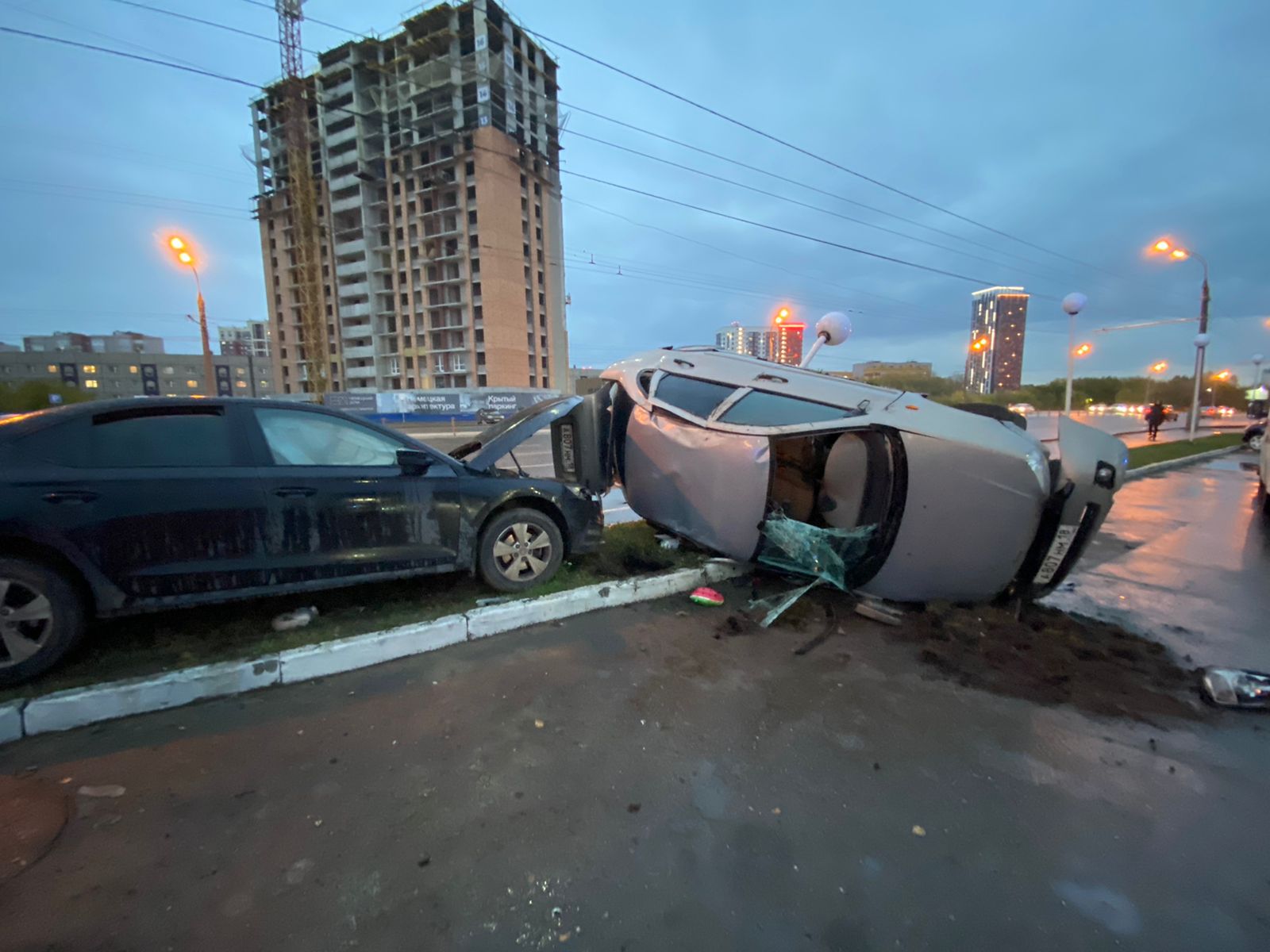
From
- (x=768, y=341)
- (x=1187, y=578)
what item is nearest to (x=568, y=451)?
(x=1187, y=578)

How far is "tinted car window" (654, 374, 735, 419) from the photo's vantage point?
4.79m


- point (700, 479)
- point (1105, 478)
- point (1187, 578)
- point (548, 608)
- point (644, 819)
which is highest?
point (1105, 478)

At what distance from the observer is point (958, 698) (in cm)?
A: 317

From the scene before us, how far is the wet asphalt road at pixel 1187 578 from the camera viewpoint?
162 inches

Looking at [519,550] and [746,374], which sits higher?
[746,374]

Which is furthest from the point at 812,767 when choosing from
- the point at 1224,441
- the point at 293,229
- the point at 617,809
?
the point at 293,229

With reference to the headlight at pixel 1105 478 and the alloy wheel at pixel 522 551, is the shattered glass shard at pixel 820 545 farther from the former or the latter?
the alloy wheel at pixel 522 551

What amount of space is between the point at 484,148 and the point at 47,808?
171 ft

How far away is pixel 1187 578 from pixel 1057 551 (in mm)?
3057

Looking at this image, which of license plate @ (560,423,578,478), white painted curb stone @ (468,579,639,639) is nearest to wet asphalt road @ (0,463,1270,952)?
white painted curb stone @ (468,579,639,639)

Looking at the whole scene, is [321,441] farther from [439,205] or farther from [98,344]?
[98,344]

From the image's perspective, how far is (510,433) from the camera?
4652 mm

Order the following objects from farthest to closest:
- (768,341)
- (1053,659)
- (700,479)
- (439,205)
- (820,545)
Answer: (439,205) → (768,341) → (700,479) → (820,545) → (1053,659)

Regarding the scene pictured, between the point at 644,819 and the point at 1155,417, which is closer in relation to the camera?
the point at 644,819
